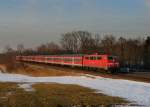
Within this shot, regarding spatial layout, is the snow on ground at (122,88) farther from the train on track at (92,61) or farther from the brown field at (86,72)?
the train on track at (92,61)

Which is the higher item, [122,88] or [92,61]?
[92,61]

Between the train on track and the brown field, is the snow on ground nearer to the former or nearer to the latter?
the brown field

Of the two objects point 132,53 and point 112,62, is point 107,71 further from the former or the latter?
point 132,53

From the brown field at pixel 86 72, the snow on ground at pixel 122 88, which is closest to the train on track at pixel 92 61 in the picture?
the brown field at pixel 86 72

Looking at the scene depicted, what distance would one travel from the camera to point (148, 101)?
65.3 feet

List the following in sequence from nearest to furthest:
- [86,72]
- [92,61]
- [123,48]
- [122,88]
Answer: [122,88], [86,72], [92,61], [123,48]

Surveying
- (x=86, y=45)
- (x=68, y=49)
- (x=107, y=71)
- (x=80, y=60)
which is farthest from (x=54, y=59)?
(x=68, y=49)

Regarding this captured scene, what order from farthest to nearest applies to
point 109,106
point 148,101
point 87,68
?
point 87,68 < point 148,101 < point 109,106

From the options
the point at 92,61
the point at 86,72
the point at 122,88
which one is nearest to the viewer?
the point at 122,88

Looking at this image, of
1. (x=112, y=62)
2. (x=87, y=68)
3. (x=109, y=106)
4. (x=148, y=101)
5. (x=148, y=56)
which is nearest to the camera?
(x=109, y=106)

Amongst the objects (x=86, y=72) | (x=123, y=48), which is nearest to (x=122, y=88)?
(x=86, y=72)

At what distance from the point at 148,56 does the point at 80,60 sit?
31324mm

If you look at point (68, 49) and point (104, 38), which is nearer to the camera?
point (104, 38)

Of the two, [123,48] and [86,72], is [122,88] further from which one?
[123,48]
